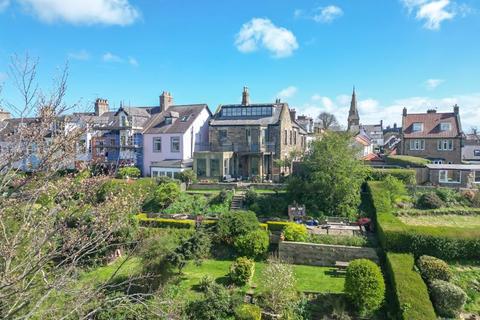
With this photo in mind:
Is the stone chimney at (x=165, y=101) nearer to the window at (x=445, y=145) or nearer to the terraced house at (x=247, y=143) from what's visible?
the terraced house at (x=247, y=143)

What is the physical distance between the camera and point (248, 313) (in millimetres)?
13555

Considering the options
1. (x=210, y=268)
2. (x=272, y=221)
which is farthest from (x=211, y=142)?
(x=210, y=268)

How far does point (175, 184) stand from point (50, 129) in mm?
22149

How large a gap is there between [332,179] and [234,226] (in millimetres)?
8810

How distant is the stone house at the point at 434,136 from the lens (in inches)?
1563

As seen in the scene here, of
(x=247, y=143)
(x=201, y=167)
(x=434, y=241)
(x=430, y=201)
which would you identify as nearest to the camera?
(x=434, y=241)

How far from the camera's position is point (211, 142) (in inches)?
1496

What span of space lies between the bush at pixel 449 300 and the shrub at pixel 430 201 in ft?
38.8

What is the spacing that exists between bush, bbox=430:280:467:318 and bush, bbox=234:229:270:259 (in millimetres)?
9200

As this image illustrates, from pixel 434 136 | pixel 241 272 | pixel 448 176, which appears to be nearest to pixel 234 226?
pixel 241 272

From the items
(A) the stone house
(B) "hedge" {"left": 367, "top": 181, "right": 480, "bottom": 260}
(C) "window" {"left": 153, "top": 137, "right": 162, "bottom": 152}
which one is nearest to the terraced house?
(C) "window" {"left": 153, "top": 137, "right": 162, "bottom": 152}

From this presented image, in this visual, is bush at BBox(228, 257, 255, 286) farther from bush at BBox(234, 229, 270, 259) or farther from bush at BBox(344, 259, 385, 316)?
bush at BBox(344, 259, 385, 316)

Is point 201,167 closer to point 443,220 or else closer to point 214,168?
point 214,168

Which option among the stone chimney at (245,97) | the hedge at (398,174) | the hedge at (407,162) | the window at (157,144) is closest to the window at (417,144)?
the hedge at (407,162)
